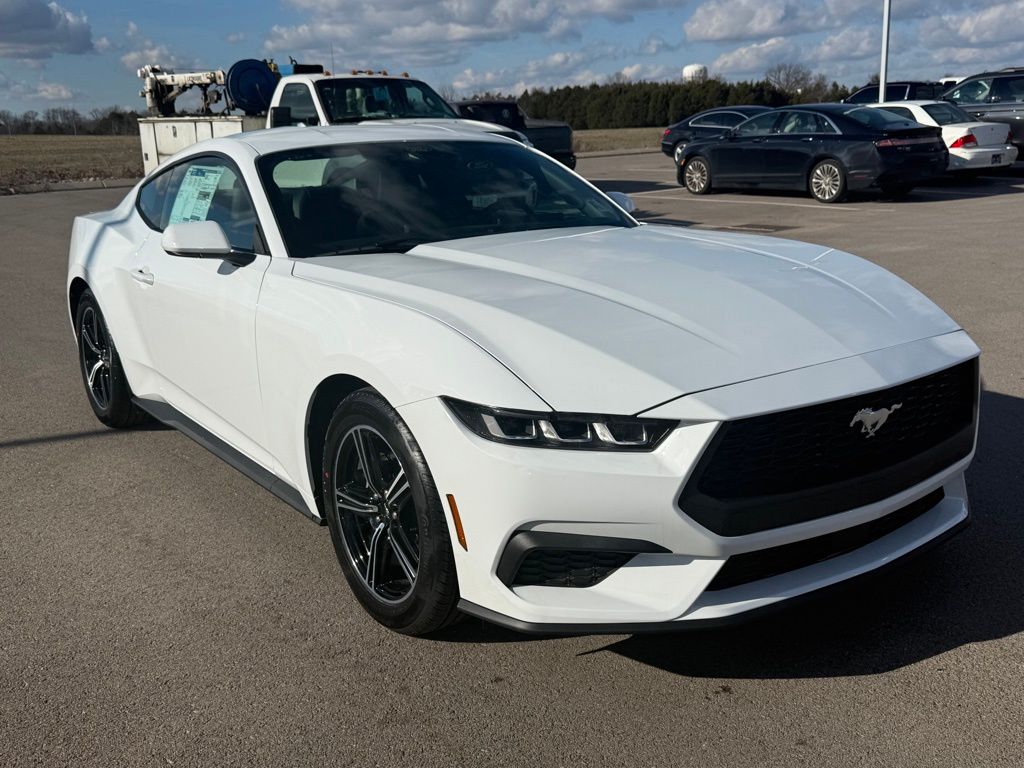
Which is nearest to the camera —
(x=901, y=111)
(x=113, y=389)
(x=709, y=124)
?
(x=113, y=389)

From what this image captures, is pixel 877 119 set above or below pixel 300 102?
below

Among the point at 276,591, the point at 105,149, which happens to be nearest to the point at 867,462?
the point at 276,591

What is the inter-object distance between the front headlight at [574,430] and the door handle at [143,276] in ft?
8.36

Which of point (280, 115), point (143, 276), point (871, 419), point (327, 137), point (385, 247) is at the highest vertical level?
point (280, 115)

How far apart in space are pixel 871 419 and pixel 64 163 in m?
35.9

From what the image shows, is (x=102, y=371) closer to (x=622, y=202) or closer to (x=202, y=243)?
(x=202, y=243)

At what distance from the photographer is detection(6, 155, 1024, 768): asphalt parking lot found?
2752 millimetres

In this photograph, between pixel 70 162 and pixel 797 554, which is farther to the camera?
pixel 70 162

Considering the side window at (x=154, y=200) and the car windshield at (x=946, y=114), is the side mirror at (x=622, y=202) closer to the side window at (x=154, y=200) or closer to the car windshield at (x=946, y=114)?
the side window at (x=154, y=200)

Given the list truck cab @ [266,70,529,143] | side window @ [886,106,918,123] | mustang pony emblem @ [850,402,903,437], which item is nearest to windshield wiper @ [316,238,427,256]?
mustang pony emblem @ [850,402,903,437]

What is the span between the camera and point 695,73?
7319cm

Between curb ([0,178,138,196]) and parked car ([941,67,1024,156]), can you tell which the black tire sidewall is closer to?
parked car ([941,67,1024,156])

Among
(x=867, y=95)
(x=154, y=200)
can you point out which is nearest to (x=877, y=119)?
(x=867, y=95)

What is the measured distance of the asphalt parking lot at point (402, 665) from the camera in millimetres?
2752
